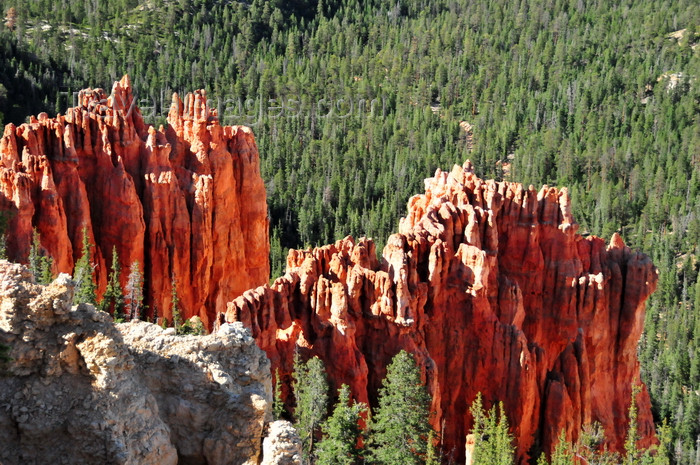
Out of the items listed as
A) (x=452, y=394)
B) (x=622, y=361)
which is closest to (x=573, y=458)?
(x=452, y=394)

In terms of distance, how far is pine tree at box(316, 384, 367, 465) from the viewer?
2777 centimetres

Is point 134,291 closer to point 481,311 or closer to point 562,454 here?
point 481,311

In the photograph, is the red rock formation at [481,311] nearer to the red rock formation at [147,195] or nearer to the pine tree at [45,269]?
the pine tree at [45,269]

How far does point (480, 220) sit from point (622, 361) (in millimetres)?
11303

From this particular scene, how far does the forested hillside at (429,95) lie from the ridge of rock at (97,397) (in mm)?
52661

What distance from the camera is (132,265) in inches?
1650

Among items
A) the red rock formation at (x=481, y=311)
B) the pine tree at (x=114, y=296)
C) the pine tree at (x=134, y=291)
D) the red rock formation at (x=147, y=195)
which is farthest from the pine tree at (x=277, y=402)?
the red rock formation at (x=147, y=195)

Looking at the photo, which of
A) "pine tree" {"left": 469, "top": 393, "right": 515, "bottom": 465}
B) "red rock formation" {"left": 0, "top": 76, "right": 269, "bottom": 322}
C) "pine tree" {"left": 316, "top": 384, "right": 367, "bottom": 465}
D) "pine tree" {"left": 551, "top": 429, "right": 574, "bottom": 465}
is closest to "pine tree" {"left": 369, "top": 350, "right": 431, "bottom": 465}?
"pine tree" {"left": 316, "top": 384, "right": 367, "bottom": 465}

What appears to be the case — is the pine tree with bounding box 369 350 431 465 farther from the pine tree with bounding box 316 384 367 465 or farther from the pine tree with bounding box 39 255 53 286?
the pine tree with bounding box 39 255 53 286

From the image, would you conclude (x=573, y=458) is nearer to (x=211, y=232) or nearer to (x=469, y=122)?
(x=211, y=232)

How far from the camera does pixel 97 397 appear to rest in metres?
15.3

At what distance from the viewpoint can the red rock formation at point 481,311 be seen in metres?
35.4

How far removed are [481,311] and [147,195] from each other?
58.2 feet

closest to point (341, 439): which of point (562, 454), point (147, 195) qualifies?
point (562, 454)
